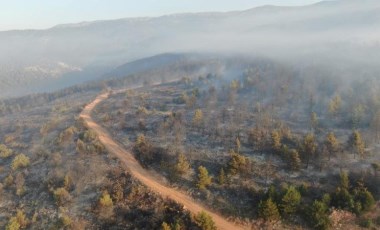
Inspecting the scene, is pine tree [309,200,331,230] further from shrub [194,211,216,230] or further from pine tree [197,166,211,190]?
pine tree [197,166,211,190]

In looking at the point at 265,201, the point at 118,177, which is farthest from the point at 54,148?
the point at 265,201

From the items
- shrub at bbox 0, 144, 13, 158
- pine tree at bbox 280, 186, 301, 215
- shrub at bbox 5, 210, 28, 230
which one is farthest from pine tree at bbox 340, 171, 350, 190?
shrub at bbox 0, 144, 13, 158

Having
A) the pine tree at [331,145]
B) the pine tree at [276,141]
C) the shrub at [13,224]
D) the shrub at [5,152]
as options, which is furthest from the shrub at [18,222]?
the pine tree at [331,145]

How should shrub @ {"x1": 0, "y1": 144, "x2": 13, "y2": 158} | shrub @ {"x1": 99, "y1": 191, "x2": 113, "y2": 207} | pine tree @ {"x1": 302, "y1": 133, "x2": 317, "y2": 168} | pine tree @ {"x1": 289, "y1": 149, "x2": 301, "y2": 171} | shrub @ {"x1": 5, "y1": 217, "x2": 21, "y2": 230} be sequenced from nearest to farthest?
shrub @ {"x1": 5, "y1": 217, "x2": 21, "y2": 230} → shrub @ {"x1": 99, "y1": 191, "x2": 113, "y2": 207} → pine tree @ {"x1": 289, "y1": 149, "x2": 301, "y2": 171} → pine tree @ {"x1": 302, "y1": 133, "x2": 317, "y2": 168} → shrub @ {"x1": 0, "y1": 144, "x2": 13, "y2": 158}

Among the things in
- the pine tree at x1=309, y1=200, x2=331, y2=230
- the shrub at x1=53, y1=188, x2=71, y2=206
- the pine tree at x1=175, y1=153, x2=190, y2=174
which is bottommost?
the pine tree at x1=309, y1=200, x2=331, y2=230

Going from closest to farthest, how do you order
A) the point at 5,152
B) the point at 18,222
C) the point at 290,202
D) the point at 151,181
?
1. the point at 290,202
2. the point at 18,222
3. the point at 151,181
4. the point at 5,152

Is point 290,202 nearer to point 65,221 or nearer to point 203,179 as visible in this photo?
point 203,179

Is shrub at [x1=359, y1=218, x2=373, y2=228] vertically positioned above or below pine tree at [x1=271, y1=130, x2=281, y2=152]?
below

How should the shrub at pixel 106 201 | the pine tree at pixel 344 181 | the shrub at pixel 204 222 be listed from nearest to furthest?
1. the shrub at pixel 204 222
2. the shrub at pixel 106 201
3. the pine tree at pixel 344 181

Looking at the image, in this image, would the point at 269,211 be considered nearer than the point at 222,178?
Yes

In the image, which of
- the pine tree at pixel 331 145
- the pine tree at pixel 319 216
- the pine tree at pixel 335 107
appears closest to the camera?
the pine tree at pixel 319 216

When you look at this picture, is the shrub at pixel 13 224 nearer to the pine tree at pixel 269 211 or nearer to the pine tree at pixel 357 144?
the pine tree at pixel 269 211

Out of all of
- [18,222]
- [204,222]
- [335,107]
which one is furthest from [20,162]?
[335,107]
